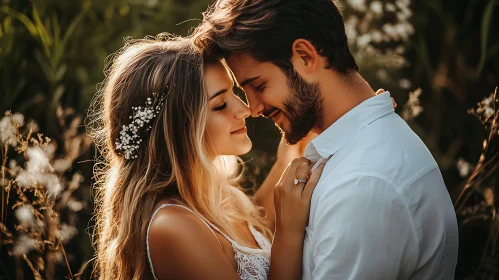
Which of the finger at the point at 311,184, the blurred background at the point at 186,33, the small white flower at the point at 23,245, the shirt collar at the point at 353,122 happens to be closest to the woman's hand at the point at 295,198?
the finger at the point at 311,184

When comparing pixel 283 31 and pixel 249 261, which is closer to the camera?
pixel 283 31

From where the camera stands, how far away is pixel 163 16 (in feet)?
12.5

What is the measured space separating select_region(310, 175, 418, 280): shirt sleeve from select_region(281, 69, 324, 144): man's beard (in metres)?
0.45

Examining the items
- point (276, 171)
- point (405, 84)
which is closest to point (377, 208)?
point (276, 171)

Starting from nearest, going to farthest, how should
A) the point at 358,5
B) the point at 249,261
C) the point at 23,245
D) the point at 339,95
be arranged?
the point at 339,95 → the point at 249,261 → the point at 23,245 → the point at 358,5

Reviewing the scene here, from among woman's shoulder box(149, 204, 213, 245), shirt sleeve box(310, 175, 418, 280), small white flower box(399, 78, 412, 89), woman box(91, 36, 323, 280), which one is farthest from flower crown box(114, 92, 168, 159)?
small white flower box(399, 78, 412, 89)

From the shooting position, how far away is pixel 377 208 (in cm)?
195

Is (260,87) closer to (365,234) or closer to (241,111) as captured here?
(241,111)

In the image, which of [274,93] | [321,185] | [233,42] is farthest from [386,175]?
[233,42]

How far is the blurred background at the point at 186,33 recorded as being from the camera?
3344mm

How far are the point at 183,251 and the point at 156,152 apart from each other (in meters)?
0.50

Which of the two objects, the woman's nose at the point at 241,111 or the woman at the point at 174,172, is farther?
the woman's nose at the point at 241,111

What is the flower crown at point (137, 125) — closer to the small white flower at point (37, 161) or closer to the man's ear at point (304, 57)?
the small white flower at point (37, 161)

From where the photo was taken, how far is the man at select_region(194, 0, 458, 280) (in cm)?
195
